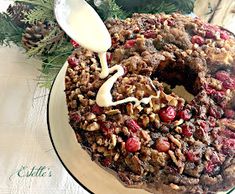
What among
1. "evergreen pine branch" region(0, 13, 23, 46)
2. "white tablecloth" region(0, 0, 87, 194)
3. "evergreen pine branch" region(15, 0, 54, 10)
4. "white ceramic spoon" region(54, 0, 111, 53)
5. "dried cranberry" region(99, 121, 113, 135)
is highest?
"white ceramic spoon" region(54, 0, 111, 53)

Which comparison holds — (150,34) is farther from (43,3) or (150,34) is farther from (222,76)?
(43,3)

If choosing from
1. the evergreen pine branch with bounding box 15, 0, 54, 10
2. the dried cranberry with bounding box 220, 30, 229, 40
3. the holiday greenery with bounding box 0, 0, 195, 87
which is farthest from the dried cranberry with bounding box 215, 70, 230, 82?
the evergreen pine branch with bounding box 15, 0, 54, 10

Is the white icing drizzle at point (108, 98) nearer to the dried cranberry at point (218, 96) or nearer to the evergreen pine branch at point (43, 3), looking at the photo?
the dried cranberry at point (218, 96)

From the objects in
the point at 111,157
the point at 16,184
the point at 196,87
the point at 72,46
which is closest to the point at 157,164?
the point at 111,157

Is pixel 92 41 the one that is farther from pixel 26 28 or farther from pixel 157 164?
pixel 26 28

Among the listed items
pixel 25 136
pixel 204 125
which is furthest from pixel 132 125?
pixel 25 136

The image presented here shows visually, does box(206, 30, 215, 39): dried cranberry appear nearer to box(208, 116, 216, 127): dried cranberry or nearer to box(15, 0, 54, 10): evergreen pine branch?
box(208, 116, 216, 127): dried cranberry
